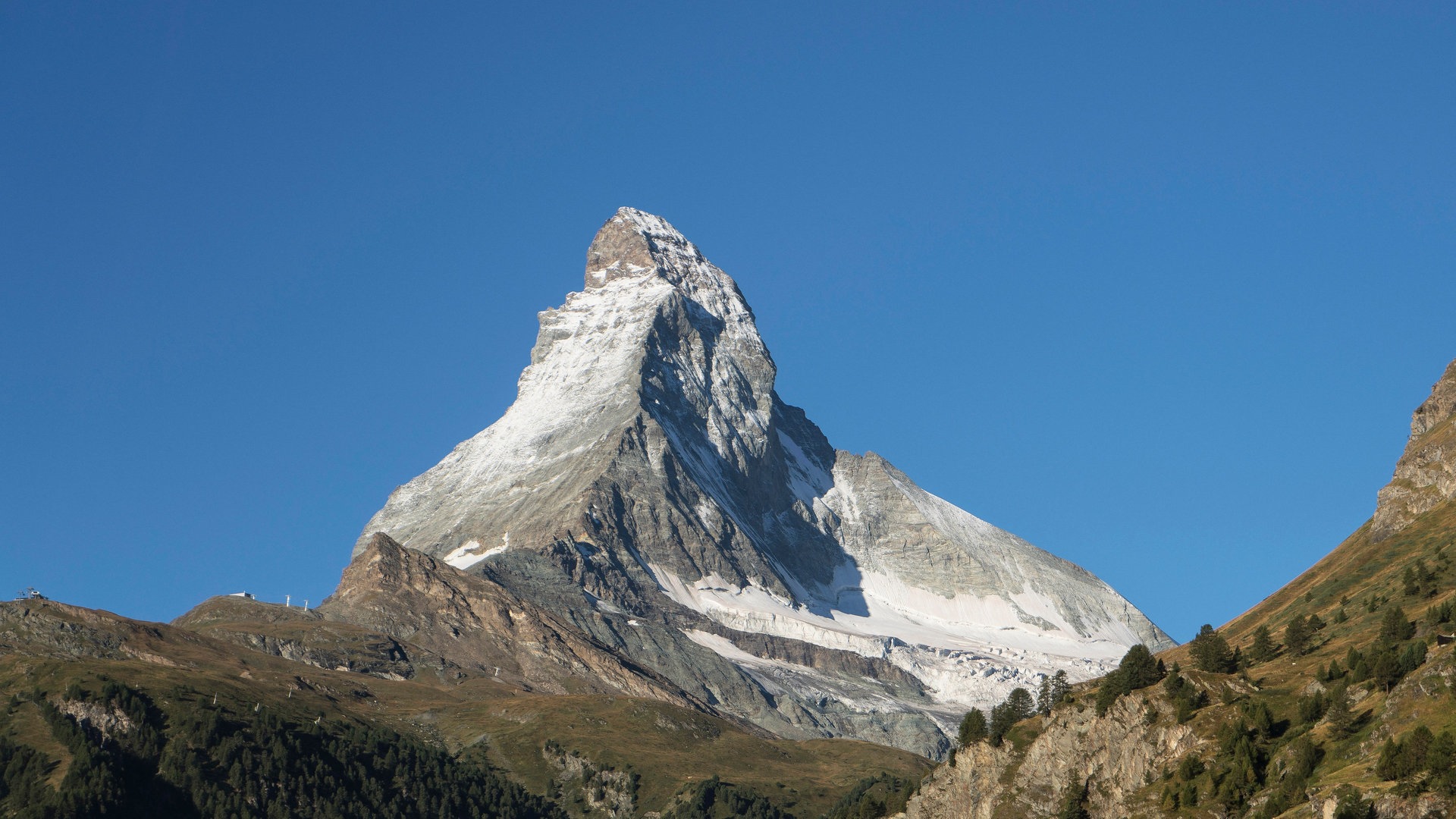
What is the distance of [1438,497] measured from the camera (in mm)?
194250

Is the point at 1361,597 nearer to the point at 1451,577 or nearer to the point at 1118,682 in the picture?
the point at 1451,577

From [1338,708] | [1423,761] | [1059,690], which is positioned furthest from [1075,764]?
[1423,761]

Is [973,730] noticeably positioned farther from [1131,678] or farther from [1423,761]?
[1423,761]

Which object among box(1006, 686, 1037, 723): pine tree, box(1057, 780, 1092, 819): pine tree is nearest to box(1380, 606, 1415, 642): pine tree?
box(1057, 780, 1092, 819): pine tree

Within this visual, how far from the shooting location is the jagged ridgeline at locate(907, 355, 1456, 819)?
385 feet

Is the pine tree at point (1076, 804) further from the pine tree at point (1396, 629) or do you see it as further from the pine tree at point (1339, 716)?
the pine tree at point (1396, 629)

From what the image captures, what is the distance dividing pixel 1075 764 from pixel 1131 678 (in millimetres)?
9544

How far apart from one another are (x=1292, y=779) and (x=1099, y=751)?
94.6 ft

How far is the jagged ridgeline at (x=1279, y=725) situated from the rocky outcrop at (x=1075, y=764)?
0.16m

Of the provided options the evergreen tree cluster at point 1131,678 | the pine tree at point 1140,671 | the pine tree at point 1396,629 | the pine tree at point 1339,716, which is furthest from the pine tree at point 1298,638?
the pine tree at point 1339,716

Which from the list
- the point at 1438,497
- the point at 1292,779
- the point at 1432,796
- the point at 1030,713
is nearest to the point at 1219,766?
the point at 1292,779

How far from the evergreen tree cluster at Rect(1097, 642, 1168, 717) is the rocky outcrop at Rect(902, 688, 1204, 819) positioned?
1.71m

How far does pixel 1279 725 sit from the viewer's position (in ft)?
451

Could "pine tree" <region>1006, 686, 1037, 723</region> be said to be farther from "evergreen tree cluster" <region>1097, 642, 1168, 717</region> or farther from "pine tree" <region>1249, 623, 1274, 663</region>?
"pine tree" <region>1249, 623, 1274, 663</region>
